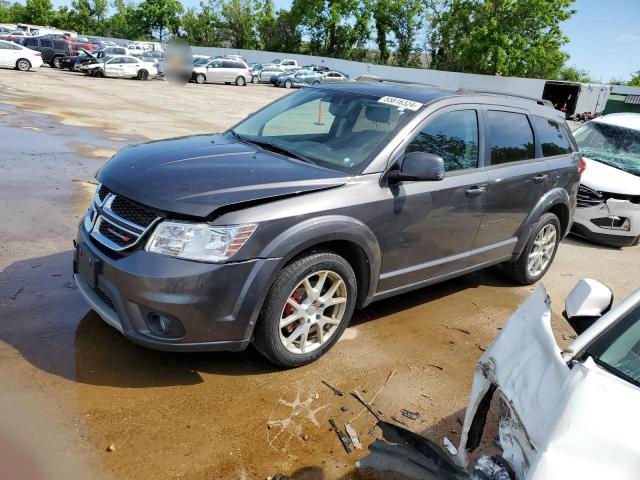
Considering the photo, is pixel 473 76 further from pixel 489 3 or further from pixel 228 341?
pixel 228 341

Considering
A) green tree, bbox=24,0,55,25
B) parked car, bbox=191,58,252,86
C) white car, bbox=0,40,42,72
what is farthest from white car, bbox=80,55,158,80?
green tree, bbox=24,0,55,25

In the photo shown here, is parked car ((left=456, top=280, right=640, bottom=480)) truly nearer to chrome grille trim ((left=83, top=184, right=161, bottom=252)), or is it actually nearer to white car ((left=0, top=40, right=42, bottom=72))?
chrome grille trim ((left=83, top=184, right=161, bottom=252))

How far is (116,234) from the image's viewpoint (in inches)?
127

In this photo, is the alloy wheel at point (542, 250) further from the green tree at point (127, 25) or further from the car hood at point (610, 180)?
the green tree at point (127, 25)

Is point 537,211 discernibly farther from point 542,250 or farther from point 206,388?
point 206,388

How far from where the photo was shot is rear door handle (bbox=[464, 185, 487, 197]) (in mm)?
4238

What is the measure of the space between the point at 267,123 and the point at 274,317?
6.38 ft

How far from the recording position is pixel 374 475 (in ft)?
8.98

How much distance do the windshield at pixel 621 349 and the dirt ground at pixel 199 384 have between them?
4.01 feet

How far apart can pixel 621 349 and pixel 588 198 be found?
19.2 ft

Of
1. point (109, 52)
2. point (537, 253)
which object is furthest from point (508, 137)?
point (109, 52)

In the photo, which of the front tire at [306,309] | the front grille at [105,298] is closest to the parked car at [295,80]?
the front tire at [306,309]

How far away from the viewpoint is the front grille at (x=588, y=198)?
7273 millimetres

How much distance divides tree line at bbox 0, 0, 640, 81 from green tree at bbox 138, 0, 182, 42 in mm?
139
